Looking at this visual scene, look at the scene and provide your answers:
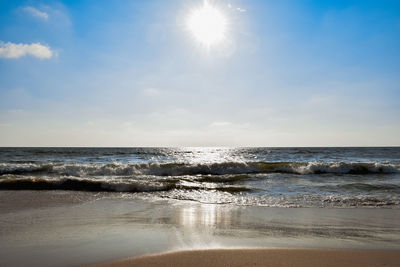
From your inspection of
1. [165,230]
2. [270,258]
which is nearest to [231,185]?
[165,230]

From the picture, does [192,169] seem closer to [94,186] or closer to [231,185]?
[231,185]

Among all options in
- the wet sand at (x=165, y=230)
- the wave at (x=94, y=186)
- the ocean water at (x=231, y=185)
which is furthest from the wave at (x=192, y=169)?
the wet sand at (x=165, y=230)

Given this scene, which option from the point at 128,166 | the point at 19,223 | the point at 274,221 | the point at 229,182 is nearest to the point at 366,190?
the point at 229,182

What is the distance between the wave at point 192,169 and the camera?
59.9ft

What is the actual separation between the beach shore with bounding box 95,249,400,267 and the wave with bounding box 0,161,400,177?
15.2 metres

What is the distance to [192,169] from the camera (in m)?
19.9

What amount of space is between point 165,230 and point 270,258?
2130 mm

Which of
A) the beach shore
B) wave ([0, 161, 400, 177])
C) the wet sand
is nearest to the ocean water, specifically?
wave ([0, 161, 400, 177])

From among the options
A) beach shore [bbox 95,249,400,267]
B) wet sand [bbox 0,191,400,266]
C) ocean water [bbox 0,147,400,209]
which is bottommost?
ocean water [bbox 0,147,400,209]

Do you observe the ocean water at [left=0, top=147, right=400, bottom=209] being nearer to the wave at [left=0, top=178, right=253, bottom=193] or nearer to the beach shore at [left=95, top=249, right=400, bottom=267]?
the wave at [left=0, top=178, right=253, bottom=193]

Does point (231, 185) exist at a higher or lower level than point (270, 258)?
lower

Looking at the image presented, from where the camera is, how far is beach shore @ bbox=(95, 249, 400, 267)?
3305 mm

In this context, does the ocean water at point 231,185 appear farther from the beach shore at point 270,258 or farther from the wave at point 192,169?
the beach shore at point 270,258

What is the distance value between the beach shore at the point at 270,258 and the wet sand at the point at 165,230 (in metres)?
0.22
